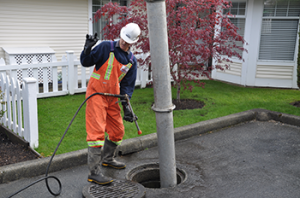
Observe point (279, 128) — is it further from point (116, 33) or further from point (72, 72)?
point (72, 72)

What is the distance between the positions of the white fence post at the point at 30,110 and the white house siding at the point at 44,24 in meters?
5.25

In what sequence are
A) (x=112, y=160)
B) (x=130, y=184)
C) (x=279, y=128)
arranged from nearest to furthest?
(x=130, y=184)
(x=112, y=160)
(x=279, y=128)

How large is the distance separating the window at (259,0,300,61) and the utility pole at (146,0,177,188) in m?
6.99

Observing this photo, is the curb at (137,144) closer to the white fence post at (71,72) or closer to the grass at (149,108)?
the grass at (149,108)

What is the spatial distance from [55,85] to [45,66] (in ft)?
1.76

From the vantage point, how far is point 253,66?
32.4 ft

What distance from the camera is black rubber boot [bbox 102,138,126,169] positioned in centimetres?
443

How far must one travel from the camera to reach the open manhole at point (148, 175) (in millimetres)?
4387

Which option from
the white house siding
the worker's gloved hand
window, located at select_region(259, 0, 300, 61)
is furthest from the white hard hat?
window, located at select_region(259, 0, 300, 61)

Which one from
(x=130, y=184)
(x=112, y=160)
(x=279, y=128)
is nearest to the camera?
(x=130, y=184)

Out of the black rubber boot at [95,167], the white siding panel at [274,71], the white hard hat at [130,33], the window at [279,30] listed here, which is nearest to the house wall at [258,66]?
the white siding panel at [274,71]

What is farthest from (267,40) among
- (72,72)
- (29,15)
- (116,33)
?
(29,15)

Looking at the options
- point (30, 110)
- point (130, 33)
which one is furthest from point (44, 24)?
point (130, 33)

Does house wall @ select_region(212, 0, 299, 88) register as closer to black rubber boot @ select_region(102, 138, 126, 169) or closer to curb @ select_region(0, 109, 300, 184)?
curb @ select_region(0, 109, 300, 184)
